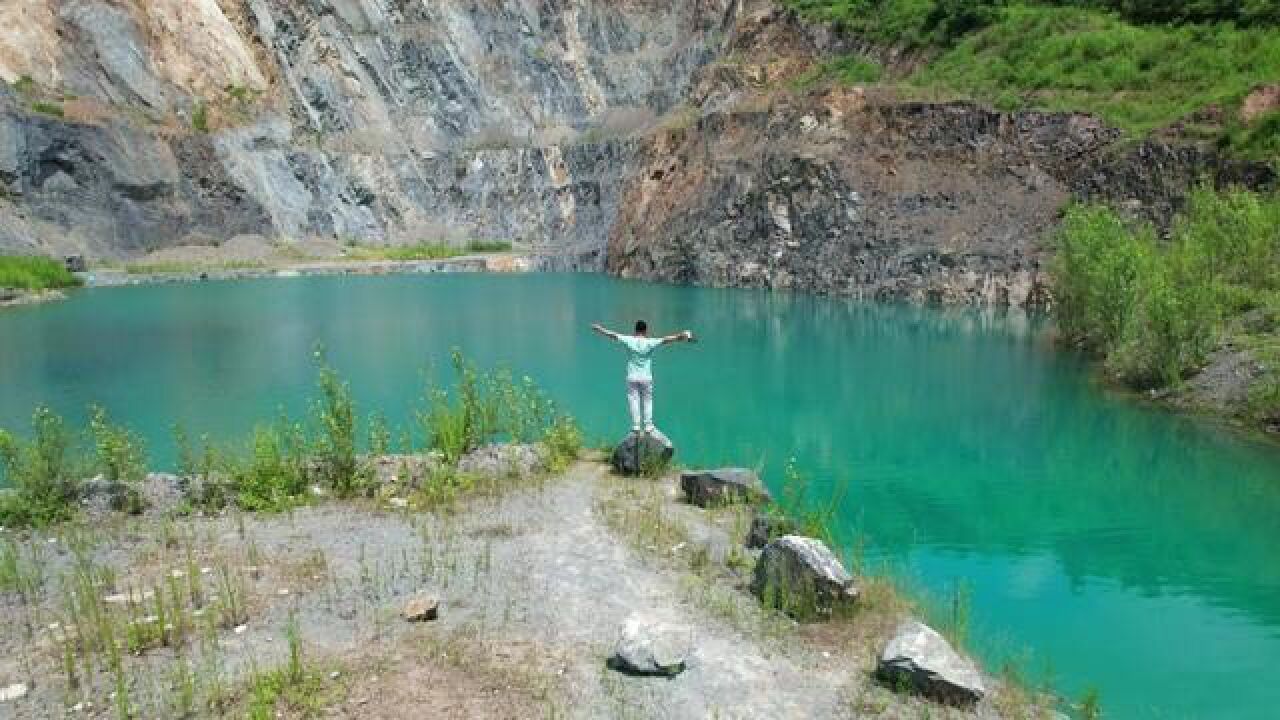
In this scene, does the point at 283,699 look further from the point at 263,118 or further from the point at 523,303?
the point at 263,118

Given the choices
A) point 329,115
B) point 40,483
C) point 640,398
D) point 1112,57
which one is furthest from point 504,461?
point 329,115

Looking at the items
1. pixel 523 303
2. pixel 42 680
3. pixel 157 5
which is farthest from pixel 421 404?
pixel 157 5

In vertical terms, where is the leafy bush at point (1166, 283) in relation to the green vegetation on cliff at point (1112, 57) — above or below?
below

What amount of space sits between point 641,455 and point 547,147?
73.1 metres

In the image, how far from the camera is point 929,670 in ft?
33.5

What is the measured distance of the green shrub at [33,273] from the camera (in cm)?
5350

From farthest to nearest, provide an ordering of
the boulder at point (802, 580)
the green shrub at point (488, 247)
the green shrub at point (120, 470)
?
1. the green shrub at point (488, 247)
2. the green shrub at point (120, 470)
3. the boulder at point (802, 580)

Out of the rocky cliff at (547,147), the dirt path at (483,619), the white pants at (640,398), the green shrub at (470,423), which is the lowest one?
the dirt path at (483,619)

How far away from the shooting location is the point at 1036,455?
77.5 ft

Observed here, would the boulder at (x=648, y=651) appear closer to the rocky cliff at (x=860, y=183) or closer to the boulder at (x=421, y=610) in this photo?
the boulder at (x=421, y=610)

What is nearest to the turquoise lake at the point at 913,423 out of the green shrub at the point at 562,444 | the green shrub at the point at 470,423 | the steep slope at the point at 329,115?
the green shrub at the point at 470,423

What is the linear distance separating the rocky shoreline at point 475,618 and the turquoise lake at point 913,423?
2280 millimetres

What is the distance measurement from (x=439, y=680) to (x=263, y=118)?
7928cm

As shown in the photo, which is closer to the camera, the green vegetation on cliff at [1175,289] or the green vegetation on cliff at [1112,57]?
the green vegetation on cliff at [1175,289]
